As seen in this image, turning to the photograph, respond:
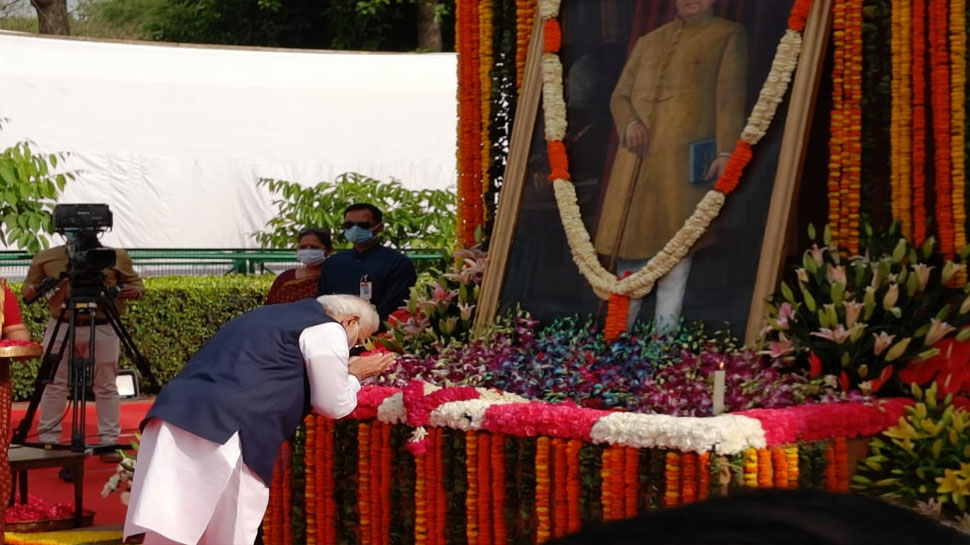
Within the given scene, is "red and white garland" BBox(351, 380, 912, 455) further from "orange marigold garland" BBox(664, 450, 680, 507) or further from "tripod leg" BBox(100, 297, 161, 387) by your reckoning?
"tripod leg" BBox(100, 297, 161, 387)

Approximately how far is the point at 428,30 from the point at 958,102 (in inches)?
976

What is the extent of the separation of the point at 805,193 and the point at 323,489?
94.6 inches

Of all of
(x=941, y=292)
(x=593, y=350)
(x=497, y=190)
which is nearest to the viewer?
(x=941, y=292)

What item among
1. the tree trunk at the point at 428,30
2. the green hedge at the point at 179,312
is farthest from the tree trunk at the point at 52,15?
the green hedge at the point at 179,312

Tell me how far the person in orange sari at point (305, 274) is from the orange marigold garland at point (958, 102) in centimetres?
442

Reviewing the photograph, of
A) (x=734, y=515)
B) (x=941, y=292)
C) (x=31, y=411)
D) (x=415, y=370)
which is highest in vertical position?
(x=734, y=515)

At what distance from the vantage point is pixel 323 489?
6.33m

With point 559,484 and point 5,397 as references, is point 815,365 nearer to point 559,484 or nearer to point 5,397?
point 559,484

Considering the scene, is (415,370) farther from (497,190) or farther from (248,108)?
(248,108)

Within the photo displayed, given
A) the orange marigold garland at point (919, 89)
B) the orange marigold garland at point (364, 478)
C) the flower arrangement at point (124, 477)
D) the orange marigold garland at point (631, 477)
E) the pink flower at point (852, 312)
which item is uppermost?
the orange marigold garland at point (919, 89)

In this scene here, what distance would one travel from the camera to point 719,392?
5371 mm

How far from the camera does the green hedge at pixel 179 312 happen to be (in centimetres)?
1422

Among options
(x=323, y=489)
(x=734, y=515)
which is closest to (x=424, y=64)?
(x=323, y=489)

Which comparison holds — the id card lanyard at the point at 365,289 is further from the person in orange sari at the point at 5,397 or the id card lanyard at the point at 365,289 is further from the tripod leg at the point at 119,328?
the tripod leg at the point at 119,328
